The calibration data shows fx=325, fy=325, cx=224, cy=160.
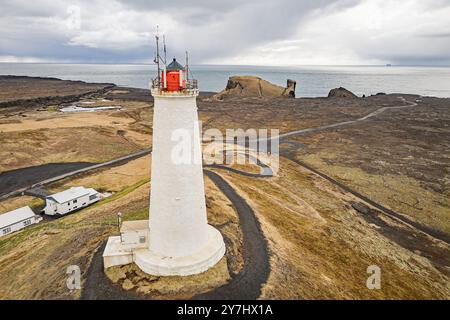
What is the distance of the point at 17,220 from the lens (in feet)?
112

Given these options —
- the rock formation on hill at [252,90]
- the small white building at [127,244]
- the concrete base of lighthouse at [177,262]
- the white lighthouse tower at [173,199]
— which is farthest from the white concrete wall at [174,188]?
the rock formation on hill at [252,90]

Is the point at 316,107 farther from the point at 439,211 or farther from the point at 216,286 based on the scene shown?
the point at 216,286

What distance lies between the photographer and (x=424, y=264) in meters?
28.6

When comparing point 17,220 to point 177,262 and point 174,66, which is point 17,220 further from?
A: point 174,66

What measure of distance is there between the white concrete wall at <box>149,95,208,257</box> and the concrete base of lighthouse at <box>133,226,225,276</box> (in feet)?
1.08

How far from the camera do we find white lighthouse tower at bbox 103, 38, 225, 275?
607 inches

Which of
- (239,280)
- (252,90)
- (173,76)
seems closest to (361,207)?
(239,280)

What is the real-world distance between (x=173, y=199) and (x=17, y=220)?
26.3m

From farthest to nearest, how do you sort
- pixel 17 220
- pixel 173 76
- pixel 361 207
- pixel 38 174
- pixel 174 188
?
1. pixel 38 174
2. pixel 361 207
3. pixel 17 220
4. pixel 174 188
5. pixel 173 76

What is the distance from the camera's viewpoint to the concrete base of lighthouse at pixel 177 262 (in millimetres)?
17531

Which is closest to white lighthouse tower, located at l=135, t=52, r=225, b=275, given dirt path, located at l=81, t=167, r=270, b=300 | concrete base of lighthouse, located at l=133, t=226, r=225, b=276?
concrete base of lighthouse, located at l=133, t=226, r=225, b=276

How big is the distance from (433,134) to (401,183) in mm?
45700

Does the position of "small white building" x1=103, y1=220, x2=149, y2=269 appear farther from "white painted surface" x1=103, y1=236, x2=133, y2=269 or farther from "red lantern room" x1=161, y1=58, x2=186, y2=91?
"red lantern room" x1=161, y1=58, x2=186, y2=91
